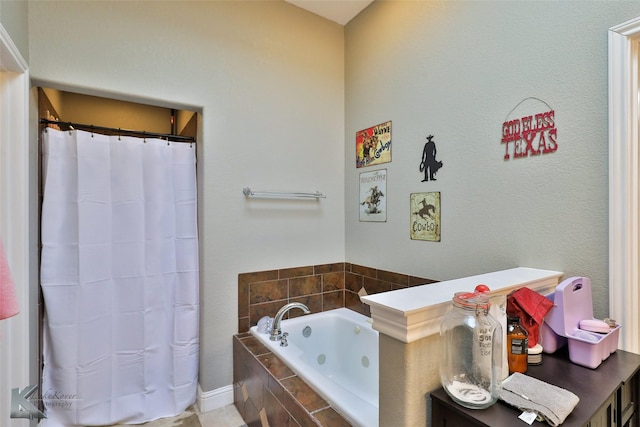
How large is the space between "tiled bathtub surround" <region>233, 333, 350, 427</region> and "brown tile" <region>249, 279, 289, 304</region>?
266 millimetres

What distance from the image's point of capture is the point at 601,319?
133 cm

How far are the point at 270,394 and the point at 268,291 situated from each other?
0.83 meters

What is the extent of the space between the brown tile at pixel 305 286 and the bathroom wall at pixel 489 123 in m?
0.47

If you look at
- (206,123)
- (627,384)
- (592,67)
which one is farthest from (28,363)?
(592,67)

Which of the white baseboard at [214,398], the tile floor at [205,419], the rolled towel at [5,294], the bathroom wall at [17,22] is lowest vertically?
the tile floor at [205,419]

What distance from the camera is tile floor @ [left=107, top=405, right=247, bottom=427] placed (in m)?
2.00

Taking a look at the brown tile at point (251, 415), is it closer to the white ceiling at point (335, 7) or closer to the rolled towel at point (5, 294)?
the rolled towel at point (5, 294)

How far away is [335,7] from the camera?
2.51 metres

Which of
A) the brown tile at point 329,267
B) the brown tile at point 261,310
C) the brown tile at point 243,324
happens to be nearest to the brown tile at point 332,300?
the brown tile at point 329,267

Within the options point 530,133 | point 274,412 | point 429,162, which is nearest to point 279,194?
point 429,162

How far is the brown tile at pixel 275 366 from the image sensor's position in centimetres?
166

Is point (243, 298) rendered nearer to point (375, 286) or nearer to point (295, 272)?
point (295, 272)

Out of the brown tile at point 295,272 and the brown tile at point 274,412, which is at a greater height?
the brown tile at point 295,272

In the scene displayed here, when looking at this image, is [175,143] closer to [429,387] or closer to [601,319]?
[429,387]
